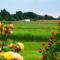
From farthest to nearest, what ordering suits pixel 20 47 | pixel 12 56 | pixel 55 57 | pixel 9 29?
pixel 55 57
pixel 9 29
pixel 20 47
pixel 12 56

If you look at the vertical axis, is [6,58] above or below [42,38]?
above

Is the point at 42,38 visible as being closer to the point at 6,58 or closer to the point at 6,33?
the point at 6,33

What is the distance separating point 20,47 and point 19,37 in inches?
933

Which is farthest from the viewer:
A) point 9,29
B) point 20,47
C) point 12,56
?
point 9,29

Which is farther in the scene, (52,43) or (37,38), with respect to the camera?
(37,38)

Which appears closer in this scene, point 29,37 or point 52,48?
point 52,48

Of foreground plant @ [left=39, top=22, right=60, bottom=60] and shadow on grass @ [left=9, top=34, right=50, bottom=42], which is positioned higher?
foreground plant @ [left=39, top=22, right=60, bottom=60]

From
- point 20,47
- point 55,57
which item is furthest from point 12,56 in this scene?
point 55,57

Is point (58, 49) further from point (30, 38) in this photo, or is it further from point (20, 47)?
point (30, 38)

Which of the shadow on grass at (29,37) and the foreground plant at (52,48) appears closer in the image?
the foreground plant at (52,48)

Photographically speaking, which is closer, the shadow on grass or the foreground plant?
the foreground plant

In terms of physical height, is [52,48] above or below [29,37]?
above

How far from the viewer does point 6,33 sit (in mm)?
4117

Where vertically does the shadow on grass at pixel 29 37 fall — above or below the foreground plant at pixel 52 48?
below
